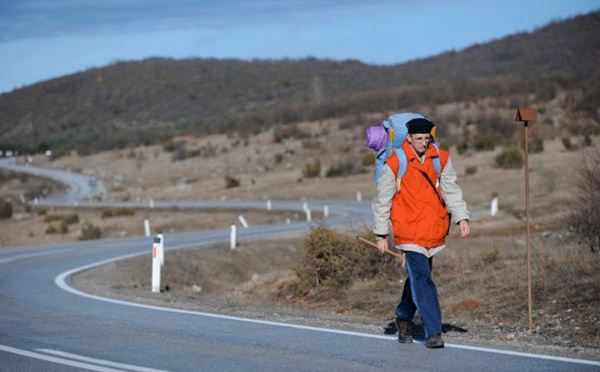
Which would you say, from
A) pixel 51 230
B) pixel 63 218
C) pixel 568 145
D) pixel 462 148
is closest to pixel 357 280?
pixel 51 230

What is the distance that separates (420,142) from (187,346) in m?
3.10

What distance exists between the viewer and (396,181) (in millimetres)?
9422

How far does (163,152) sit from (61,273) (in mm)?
74278

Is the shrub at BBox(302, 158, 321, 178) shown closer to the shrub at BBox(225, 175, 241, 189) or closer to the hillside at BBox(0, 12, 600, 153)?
the shrub at BBox(225, 175, 241, 189)

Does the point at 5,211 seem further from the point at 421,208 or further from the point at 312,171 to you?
the point at 421,208

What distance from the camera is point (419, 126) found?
937 centimetres

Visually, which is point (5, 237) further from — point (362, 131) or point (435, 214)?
point (362, 131)

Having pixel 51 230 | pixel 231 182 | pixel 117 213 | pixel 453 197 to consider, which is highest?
pixel 453 197

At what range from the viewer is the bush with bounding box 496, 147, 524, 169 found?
55156 mm

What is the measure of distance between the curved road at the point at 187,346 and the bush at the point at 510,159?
139ft

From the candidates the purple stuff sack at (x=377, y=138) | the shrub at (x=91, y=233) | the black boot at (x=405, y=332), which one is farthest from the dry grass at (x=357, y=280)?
the purple stuff sack at (x=377, y=138)

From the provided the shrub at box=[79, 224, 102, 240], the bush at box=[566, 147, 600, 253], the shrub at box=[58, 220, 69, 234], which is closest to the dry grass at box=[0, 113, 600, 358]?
the shrub at box=[58, 220, 69, 234]

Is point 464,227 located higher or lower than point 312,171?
lower

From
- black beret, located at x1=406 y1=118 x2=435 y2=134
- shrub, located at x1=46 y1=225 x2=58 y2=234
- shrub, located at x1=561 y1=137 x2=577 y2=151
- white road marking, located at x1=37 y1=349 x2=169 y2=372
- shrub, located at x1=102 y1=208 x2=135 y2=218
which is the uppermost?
shrub, located at x1=561 y1=137 x2=577 y2=151
